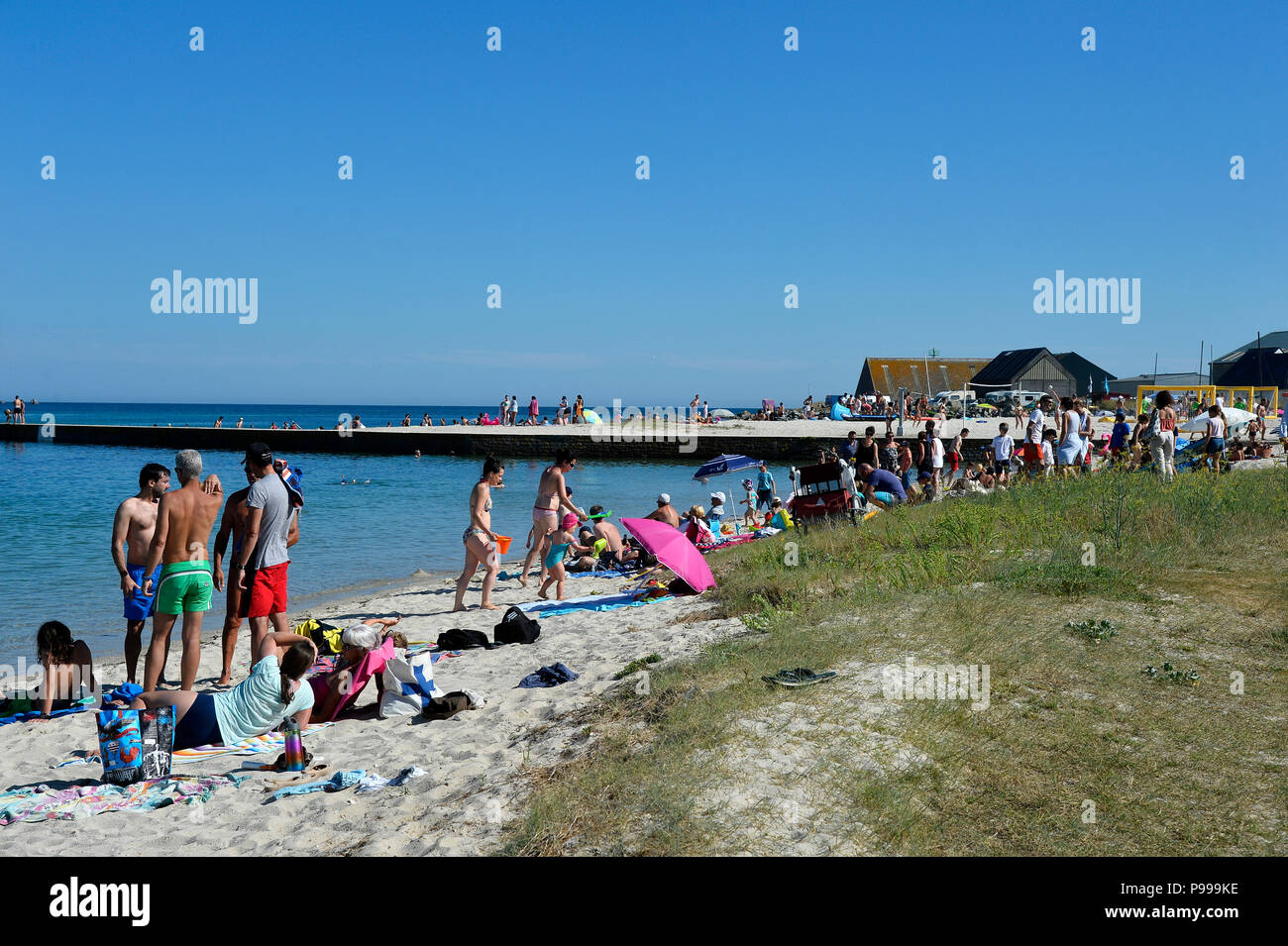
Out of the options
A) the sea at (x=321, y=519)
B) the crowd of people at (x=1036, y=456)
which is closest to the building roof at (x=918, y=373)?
the sea at (x=321, y=519)

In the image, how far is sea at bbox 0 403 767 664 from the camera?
12219mm

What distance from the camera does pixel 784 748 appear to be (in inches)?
176

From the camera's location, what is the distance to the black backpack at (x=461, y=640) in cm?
841

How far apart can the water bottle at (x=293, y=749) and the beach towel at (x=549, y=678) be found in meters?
1.87

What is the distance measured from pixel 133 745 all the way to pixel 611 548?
943cm

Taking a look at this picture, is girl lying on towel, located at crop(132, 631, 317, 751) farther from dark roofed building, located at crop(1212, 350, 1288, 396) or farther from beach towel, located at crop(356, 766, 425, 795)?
dark roofed building, located at crop(1212, 350, 1288, 396)

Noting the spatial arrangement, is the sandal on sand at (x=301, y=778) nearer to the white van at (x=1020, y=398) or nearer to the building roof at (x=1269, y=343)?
the white van at (x=1020, y=398)

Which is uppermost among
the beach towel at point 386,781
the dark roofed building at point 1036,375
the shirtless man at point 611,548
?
the dark roofed building at point 1036,375

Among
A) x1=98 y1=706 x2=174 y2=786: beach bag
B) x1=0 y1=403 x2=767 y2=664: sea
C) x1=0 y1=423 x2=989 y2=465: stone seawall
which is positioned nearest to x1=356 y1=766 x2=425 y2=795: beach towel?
x1=98 y1=706 x2=174 y2=786: beach bag

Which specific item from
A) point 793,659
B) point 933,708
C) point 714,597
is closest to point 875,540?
point 714,597

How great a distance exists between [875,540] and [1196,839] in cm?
649

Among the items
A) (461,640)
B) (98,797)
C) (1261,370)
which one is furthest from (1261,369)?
(98,797)
